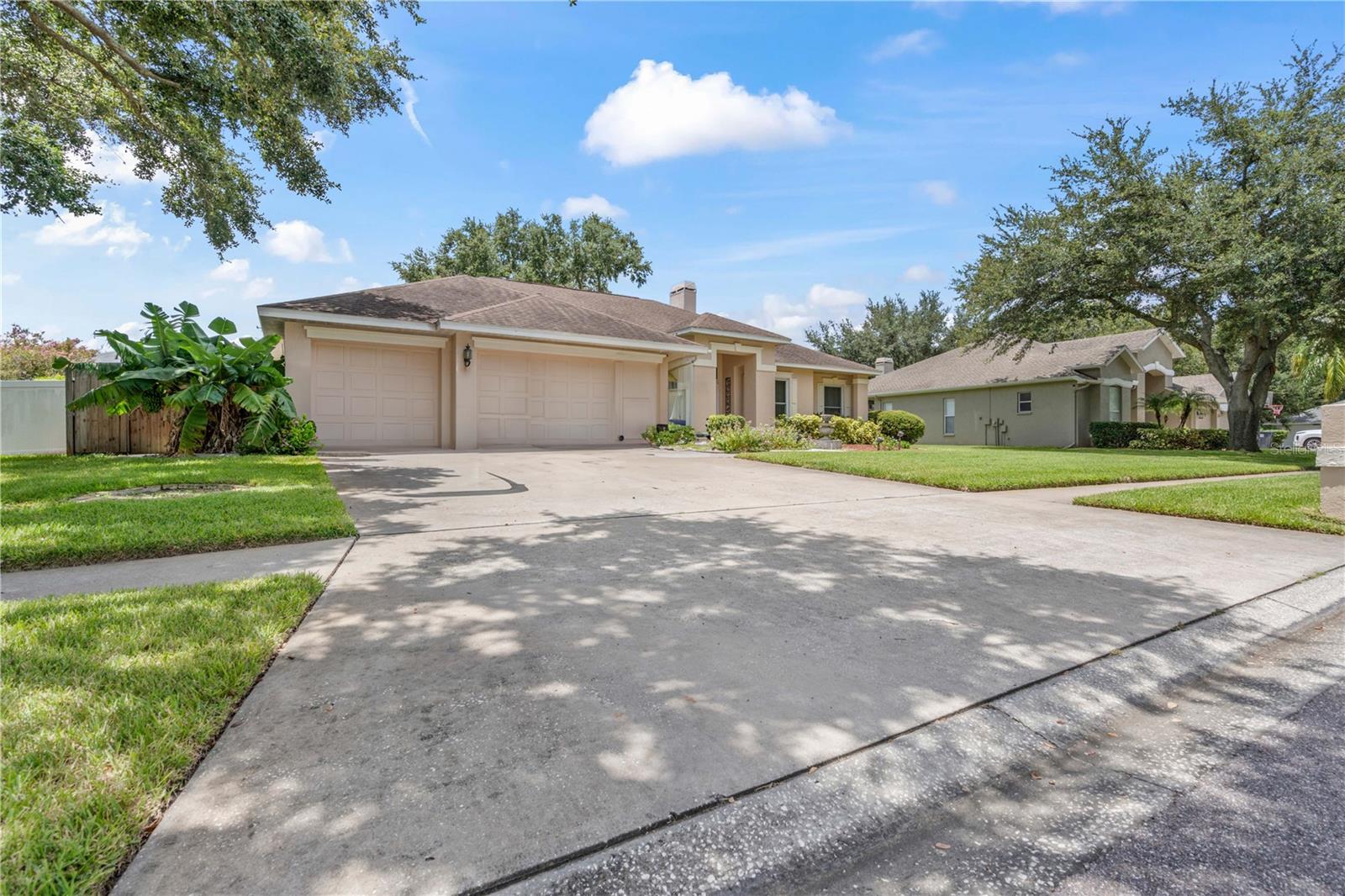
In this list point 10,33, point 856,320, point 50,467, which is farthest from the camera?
point 856,320

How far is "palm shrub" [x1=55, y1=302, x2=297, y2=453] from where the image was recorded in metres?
9.64

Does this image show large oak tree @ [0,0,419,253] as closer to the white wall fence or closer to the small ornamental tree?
the white wall fence

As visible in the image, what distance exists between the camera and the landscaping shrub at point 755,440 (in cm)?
1343

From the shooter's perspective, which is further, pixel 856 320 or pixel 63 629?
pixel 856 320

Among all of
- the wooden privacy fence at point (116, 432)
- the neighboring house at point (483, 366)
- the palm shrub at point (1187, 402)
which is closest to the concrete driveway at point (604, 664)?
the wooden privacy fence at point (116, 432)

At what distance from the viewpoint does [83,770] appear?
1.58 m

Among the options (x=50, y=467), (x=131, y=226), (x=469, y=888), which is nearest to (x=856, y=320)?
(x=131, y=226)

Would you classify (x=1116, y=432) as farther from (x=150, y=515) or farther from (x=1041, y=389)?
(x=150, y=515)

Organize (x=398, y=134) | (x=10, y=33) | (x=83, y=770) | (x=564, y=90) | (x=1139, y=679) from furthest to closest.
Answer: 1. (x=564, y=90)
2. (x=398, y=134)
3. (x=10, y=33)
4. (x=1139, y=679)
5. (x=83, y=770)

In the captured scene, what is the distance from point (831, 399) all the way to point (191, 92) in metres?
20.7

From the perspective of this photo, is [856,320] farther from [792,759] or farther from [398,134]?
[792,759]

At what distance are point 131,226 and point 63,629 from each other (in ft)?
46.6

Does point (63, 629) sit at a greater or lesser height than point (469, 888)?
greater

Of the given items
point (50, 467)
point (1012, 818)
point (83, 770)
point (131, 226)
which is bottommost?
point (1012, 818)
